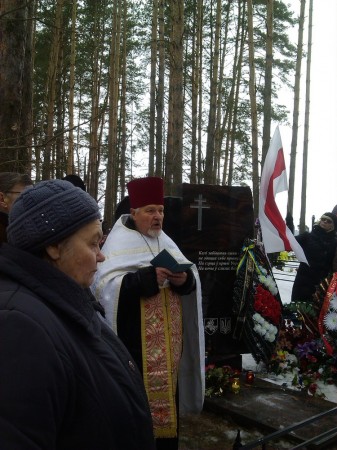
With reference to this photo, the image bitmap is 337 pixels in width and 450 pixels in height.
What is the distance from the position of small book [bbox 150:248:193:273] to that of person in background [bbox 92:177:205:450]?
0.17 ft

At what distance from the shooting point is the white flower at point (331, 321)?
4.88 meters

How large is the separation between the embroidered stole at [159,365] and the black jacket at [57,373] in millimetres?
1491

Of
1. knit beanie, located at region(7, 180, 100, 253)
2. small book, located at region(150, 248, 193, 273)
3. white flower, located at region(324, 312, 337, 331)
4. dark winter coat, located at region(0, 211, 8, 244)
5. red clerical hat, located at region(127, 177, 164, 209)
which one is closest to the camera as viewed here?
knit beanie, located at region(7, 180, 100, 253)

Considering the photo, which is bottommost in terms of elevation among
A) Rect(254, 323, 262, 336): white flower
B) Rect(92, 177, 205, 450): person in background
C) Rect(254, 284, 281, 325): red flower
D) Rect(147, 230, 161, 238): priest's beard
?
Rect(254, 323, 262, 336): white flower

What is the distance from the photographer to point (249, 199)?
5059 mm

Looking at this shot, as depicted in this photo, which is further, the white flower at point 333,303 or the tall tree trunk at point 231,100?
the tall tree trunk at point 231,100

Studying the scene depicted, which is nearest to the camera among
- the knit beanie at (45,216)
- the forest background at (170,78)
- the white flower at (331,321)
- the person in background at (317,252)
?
the knit beanie at (45,216)

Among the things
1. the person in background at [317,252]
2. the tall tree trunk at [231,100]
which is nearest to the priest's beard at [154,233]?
the person in background at [317,252]

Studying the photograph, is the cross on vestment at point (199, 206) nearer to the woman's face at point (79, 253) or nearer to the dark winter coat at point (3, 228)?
→ the dark winter coat at point (3, 228)

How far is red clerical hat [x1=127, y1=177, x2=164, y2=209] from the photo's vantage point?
2.97 metres

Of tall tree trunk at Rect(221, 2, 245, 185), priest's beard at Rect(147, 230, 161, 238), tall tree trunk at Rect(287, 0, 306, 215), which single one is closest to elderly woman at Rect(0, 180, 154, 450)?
priest's beard at Rect(147, 230, 161, 238)

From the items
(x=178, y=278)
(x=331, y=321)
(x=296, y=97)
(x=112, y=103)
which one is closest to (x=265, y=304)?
(x=331, y=321)

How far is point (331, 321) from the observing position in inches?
193

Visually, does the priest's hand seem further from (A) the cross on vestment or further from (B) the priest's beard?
(A) the cross on vestment
